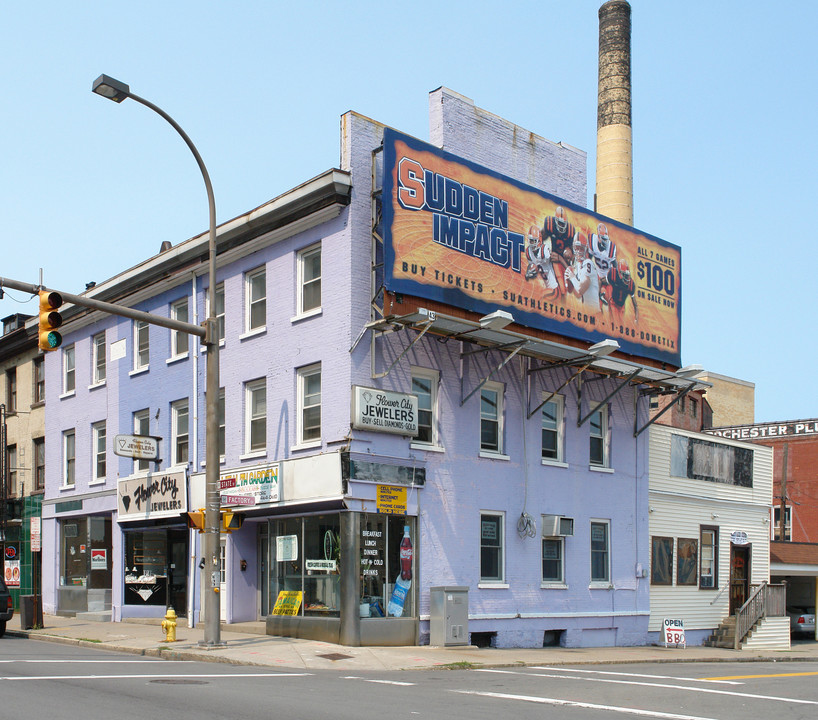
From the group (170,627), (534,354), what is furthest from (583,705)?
(534,354)

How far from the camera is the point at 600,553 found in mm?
27297

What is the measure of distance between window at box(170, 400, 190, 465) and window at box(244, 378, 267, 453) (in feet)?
9.62

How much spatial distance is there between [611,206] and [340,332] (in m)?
23.2

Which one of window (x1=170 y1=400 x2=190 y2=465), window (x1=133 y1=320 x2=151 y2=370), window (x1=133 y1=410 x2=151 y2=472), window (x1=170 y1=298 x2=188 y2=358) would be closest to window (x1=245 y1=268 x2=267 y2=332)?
window (x1=170 y1=298 x2=188 y2=358)

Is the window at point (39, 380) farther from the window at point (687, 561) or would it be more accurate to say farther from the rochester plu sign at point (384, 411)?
the window at point (687, 561)

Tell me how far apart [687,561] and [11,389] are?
24.7 m

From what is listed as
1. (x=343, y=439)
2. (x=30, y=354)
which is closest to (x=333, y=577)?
(x=343, y=439)

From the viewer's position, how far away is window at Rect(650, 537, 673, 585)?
29016 millimetres

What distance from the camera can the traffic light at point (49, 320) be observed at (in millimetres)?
A: 16047

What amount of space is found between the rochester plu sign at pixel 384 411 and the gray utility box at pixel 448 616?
11.7 feet

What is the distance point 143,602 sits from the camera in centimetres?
2783

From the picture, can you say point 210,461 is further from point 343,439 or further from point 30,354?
point 30,354

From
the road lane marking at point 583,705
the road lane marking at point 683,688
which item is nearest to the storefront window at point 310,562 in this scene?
the road lane marking at point 683,688

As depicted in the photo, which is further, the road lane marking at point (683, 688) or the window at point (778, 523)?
the window at point (778, 523)
